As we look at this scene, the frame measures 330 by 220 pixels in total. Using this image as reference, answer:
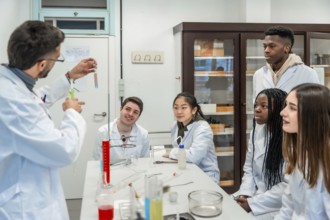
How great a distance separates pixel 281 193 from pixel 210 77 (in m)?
2.44

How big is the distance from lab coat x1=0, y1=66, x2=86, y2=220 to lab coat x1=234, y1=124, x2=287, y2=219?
1034 millimetres

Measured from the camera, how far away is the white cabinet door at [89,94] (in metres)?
3.92

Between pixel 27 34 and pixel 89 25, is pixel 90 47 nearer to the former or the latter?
pixel 89 25

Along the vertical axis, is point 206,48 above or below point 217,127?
above

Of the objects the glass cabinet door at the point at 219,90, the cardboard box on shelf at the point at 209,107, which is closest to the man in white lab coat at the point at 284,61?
the glass cabinet door at the point at 219,90

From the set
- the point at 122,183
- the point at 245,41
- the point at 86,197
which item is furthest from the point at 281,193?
the point at 245,41

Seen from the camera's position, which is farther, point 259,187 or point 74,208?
point 74,208

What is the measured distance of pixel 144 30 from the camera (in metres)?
4.06

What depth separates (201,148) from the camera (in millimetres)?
2521

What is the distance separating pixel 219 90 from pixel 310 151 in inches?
109

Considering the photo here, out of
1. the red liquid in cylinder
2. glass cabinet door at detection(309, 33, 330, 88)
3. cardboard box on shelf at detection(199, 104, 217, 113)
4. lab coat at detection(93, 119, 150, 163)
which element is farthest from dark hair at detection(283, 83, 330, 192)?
glass cabinet door at detection(309, 33, 330, 88)

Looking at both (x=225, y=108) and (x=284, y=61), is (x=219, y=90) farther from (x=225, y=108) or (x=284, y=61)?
Answer: (x=284, y=61)

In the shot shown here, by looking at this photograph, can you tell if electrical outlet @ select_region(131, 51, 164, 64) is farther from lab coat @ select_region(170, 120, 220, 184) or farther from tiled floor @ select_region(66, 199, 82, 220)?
tiled floor @ select_region(66, 199, 82, 220)

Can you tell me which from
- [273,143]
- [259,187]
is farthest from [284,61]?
[259,187]
